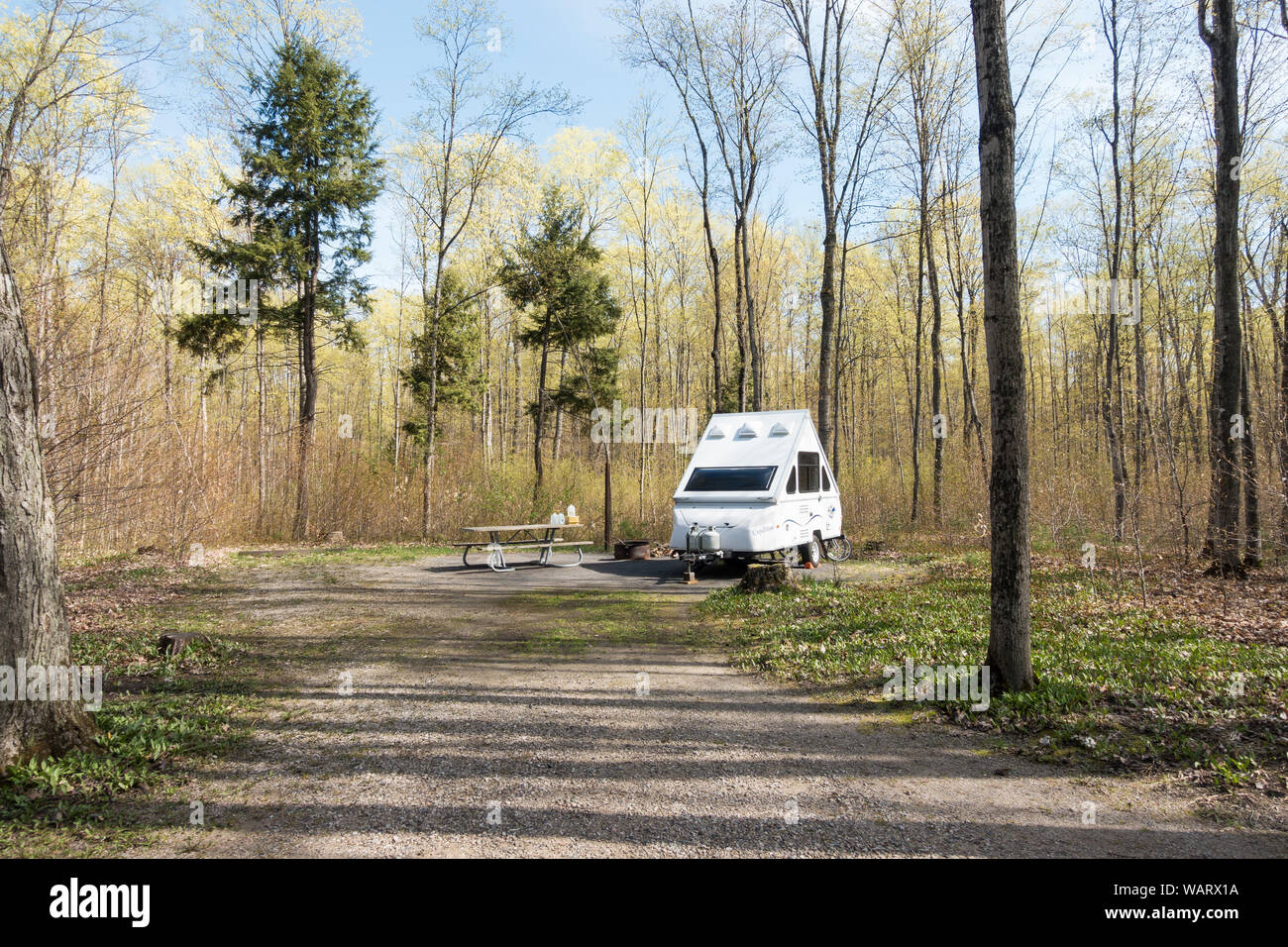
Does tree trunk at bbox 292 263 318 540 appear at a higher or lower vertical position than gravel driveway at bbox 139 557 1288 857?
higher

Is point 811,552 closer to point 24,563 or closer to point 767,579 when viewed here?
point 767,579

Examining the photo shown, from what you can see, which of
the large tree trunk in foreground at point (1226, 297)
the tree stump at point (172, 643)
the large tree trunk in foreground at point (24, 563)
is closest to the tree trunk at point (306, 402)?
the tree stump at point (172, 643)

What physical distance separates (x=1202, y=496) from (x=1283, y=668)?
424 inches

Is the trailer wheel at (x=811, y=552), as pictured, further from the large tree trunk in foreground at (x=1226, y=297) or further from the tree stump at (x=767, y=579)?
the large tree trunk in foreground at (x=1226, y=297)

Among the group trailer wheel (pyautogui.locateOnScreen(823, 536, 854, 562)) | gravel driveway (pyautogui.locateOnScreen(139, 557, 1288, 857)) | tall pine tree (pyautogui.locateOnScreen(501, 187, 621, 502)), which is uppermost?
tall pine tree (pyautogui.locateOnScreen(501, 187, 621, 502))

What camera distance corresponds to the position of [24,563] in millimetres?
4164

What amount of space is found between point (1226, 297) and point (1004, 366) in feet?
27.7

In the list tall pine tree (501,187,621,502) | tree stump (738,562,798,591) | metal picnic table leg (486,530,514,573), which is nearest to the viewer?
tree stump (738,562,798,591)

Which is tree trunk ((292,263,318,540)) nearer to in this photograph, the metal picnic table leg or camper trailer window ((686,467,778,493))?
the metal picnic table leg

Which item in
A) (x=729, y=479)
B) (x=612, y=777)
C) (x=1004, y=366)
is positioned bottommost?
(x=612, y=777)

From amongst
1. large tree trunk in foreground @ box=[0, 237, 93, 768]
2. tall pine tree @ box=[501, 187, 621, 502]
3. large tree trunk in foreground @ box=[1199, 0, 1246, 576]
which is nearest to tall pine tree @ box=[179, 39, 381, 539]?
tall pine tree @ box=[501, 187, 621, 502]

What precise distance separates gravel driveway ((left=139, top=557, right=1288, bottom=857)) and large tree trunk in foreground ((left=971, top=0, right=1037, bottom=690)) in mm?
1147

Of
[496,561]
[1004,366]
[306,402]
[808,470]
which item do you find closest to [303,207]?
[306,402]

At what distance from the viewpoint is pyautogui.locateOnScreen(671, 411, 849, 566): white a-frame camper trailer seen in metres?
12.9
